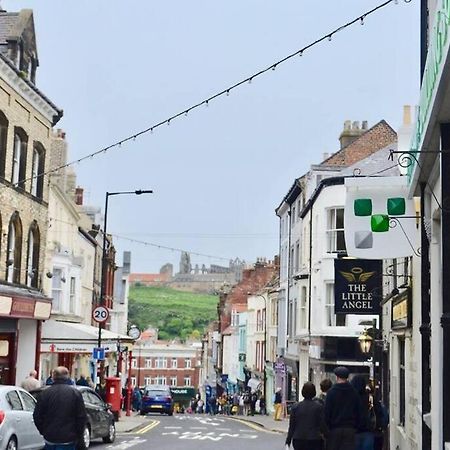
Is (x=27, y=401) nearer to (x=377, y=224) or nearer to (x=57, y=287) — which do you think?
(x=377, y=224)

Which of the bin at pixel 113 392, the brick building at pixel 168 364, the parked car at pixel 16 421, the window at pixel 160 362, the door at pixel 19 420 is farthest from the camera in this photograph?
the window at pixel 160 362

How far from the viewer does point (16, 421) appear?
15750mm

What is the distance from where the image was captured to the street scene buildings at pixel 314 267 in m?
10.6

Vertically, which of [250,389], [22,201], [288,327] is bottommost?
[250,389]

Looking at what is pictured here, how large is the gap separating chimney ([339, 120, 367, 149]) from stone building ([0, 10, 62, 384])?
1702cm

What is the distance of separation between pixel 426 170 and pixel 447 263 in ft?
7.74

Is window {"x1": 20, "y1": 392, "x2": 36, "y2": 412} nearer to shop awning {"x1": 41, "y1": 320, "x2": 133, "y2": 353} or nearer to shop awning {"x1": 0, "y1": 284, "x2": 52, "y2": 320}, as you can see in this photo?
shop awning {"x1": 0, "y1": 284, "x2": 52, "y2": 320}

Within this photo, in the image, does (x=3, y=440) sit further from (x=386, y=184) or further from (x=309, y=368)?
(x=309, y=368)

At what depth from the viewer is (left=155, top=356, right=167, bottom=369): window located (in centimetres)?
12794

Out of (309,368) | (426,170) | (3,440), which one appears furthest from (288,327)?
(426,170)

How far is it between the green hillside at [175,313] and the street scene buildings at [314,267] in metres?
75.0

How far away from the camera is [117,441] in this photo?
23.1m

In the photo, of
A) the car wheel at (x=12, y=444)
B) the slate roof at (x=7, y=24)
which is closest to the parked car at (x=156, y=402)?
the slate roof at (x=7, y=24)

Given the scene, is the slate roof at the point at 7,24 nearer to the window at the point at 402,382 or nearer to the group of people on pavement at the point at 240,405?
the window at the point at 402,382
